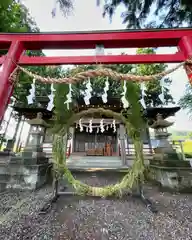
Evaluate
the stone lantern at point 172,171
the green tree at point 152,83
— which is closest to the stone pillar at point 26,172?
the stone lantern at point 172,171

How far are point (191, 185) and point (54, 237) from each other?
161 inches

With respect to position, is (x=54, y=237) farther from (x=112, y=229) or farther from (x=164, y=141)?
(x=164, y=141)

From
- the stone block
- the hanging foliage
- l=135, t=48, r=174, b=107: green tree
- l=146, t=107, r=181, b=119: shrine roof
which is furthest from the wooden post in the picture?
l=135, t=48, r=174, b=107: green tree

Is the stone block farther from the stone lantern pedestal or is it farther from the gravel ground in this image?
the stone lantern pedestal

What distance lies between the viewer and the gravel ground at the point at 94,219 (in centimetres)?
190

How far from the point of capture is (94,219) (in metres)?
2.33

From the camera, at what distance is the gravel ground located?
1.90 m

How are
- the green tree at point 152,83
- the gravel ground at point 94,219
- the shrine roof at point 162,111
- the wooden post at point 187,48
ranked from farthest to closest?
the green tree at point 152,83 → the shrine roof at point 162,111 → the gravel ground at point 94,219 → the wooden post at point 187,48

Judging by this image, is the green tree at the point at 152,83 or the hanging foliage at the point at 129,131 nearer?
the hanging foliage at the point at 129,131

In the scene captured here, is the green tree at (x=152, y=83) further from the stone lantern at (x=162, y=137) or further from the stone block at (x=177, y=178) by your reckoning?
the stone block at (x=177, y=178)

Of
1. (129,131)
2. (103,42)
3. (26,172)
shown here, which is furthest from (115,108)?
(103,42)

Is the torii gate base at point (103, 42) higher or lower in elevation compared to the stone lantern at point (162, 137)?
higher

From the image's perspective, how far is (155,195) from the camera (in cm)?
366

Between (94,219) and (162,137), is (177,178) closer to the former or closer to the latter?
(162,137)
